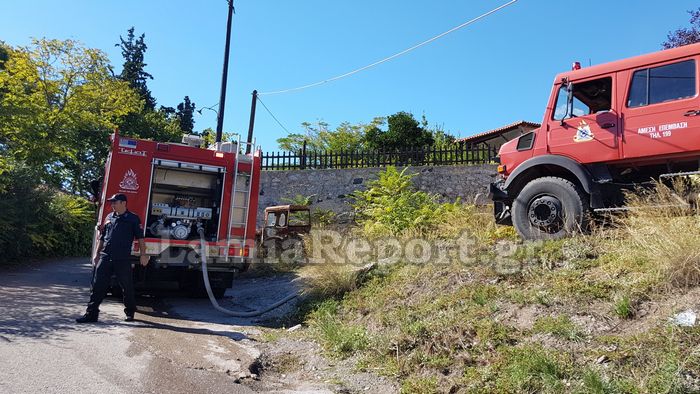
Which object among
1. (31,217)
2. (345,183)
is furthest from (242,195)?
(31,217)

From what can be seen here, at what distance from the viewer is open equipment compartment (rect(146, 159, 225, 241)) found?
28.5 ft

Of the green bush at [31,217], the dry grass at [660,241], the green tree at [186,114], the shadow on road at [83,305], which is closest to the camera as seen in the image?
the dry grass at [660,241]

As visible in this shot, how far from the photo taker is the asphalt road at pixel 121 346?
432cm

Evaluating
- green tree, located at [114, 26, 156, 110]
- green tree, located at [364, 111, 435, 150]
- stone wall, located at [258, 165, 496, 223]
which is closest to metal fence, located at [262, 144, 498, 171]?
stone wall, located at [258, 165, 496, 223]

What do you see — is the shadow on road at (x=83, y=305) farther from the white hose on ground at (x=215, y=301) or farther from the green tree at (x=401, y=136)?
Result: the green tree at (x=401, y=136)

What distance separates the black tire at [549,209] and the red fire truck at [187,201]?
15.0 feet

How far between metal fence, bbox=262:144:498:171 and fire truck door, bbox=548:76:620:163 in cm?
687

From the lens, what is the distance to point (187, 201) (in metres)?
9.20

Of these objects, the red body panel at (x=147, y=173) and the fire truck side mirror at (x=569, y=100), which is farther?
the red body panel at (x=147, y=173)

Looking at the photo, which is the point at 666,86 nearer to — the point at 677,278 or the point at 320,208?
the point at 677,278

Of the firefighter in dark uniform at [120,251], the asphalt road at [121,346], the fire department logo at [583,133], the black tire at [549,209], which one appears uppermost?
the fire department logo at [583,133]

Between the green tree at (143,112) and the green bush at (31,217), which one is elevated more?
the green tree at (143,112)

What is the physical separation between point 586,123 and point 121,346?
20.8ft

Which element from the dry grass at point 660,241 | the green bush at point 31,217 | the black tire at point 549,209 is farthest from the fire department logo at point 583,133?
the green bush at point 31,217
